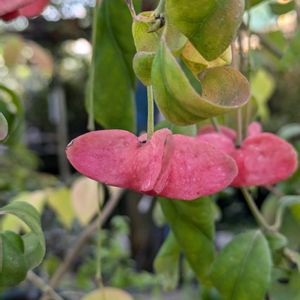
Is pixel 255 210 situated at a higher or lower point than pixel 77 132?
higher

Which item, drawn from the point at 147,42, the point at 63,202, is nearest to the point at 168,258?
the point at 147,42

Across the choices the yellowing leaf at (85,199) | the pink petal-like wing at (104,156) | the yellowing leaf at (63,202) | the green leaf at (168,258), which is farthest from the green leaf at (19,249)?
the yellowing leaf at (63,202)

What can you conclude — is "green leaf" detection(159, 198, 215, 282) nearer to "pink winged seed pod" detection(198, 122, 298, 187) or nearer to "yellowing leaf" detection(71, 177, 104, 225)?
"pink winged seed pod" detection(198, 122, 298, 187)

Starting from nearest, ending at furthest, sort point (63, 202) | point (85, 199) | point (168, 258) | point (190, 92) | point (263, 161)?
point (190, 92) < point (263, 161) < point (168, 258) < point (85, 199) < point (63, 202)

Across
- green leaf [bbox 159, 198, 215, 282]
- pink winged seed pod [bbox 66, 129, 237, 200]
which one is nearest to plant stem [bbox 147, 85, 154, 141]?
pink winged seed pod [bbox 66, 129, 237, 200]

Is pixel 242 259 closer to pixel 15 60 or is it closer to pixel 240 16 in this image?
pixel 240 16

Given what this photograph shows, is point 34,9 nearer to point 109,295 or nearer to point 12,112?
point 12,112

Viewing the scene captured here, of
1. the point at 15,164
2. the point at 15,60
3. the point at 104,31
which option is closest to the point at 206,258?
the point at 104,31
